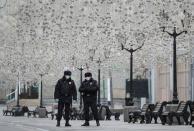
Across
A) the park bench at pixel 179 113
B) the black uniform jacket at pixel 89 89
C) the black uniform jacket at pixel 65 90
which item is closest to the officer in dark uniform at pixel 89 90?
the black uniform jacket at pixel 89 89

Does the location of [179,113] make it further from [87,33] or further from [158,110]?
[87,33]

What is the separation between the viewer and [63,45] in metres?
53.8

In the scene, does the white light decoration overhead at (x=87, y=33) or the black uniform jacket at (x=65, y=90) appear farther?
the white light decoration overhead at (x=87, y=33)

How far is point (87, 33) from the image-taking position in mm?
49375

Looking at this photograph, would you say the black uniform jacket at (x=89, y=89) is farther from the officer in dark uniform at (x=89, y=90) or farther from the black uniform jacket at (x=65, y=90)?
the black uniform jacket at (x=65, y=90)

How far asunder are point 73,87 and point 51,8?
898 inches

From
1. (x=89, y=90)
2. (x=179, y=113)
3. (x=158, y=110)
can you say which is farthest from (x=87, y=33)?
(x=89, y=90)

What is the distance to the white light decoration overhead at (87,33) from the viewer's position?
3491 cm

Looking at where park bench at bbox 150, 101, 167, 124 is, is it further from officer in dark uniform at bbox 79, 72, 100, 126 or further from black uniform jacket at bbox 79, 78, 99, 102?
black uniform jacket at bbox 79, 78, 99, 102

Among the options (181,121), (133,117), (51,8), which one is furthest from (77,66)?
(181,121)

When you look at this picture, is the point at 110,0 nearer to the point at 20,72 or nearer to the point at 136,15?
the point at 136,15

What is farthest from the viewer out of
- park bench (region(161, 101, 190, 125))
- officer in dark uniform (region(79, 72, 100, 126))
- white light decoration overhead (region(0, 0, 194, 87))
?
white light decoration overhead (region(0, 0, 194, 87))

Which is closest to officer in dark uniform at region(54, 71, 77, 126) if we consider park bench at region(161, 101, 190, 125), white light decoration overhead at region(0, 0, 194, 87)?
park bench at region(161, 101, 190, 125)

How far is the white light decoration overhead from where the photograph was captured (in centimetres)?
3491
